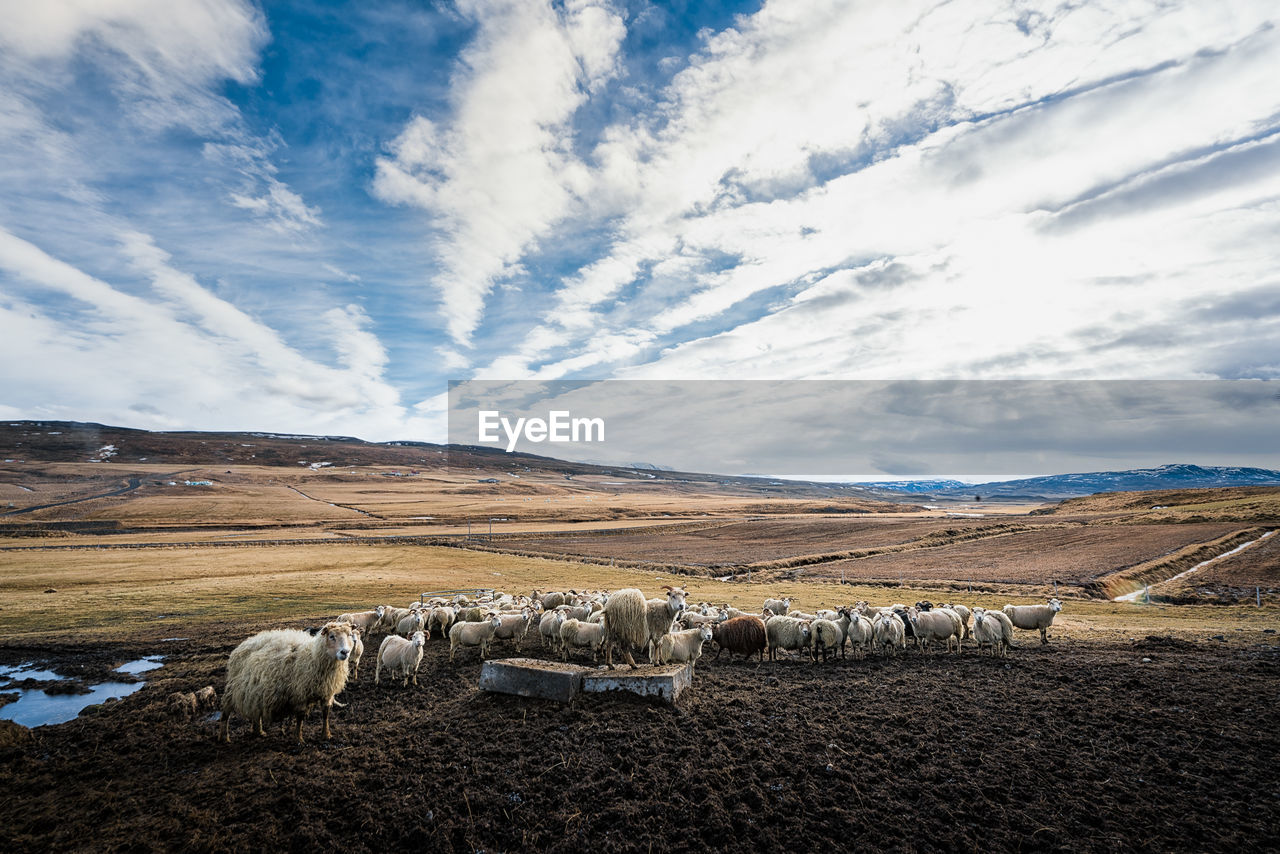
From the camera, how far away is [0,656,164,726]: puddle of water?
38.0ft

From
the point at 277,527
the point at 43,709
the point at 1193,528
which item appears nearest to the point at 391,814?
the point at 43,709

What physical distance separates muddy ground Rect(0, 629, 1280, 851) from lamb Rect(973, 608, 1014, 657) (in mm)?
3593

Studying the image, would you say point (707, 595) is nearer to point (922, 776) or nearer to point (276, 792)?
point (922, 776)

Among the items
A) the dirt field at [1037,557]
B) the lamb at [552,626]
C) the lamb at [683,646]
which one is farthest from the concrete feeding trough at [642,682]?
the dirt field at [1037,557]

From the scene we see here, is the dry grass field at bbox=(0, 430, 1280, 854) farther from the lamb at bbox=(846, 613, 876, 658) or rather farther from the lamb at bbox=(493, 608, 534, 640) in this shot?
the lamb at bbox=(846, 613, 876, 658)

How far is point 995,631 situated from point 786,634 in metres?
6.43

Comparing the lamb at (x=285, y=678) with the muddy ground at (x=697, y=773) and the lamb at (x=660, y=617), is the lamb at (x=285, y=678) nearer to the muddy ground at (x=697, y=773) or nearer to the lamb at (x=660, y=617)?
the muddy ground at (x=697, y=773)

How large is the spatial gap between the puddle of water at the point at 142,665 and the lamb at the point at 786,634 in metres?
18.2

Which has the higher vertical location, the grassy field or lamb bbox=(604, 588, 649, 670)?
lamb bbox=(604, 588, 649, 670)

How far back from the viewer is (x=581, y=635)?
1625cm

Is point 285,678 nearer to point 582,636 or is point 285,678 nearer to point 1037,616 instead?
point 582,636

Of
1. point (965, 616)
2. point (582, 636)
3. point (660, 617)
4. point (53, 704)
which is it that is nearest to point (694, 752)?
point (660, 617)

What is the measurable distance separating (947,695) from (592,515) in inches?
4057

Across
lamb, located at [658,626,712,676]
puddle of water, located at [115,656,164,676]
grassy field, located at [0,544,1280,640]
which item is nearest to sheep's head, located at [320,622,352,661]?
lamb, located at [658,626,712,676]
